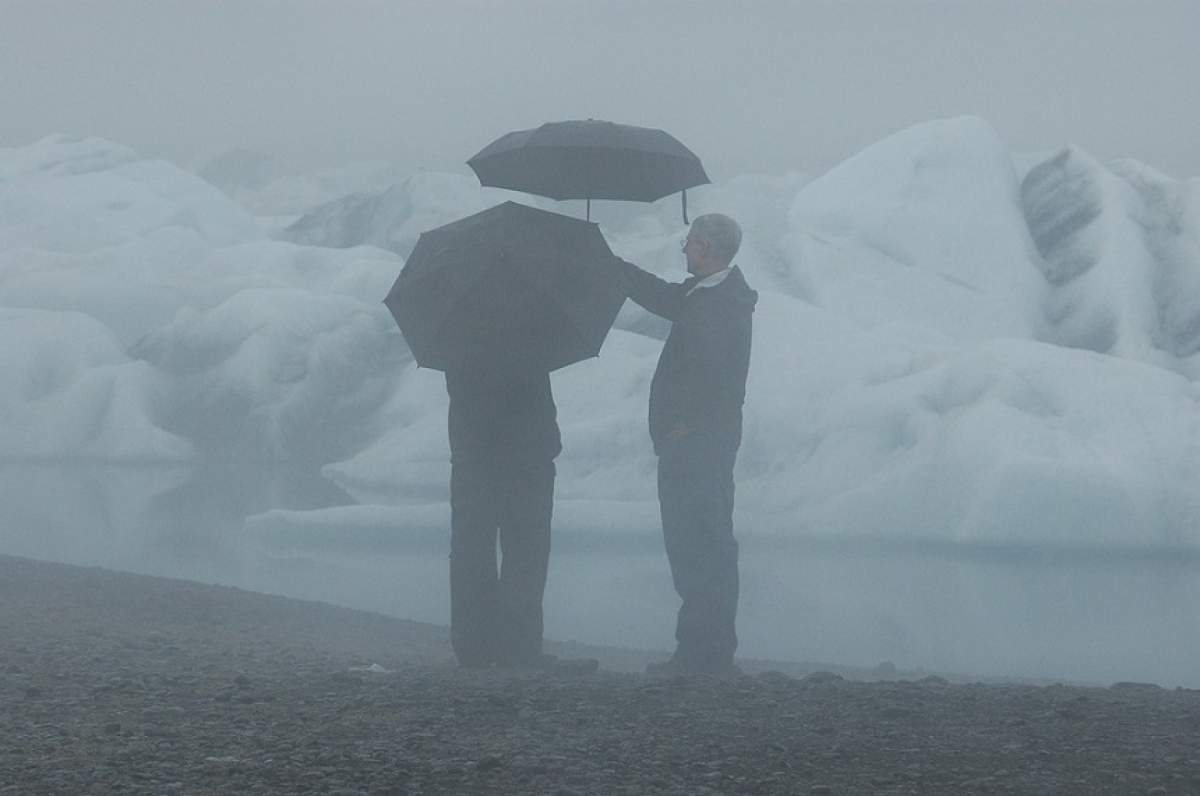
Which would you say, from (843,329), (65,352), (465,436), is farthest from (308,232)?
(465,436)

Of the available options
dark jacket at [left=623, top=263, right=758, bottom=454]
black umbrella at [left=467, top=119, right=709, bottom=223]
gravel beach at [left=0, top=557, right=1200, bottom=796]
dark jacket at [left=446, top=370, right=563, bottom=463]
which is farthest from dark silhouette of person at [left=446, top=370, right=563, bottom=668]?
black umbrella at [left=467, top=119, right=709, bottom=223]

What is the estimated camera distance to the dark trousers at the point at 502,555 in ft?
15.6

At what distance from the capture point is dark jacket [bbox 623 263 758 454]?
467 centimetres

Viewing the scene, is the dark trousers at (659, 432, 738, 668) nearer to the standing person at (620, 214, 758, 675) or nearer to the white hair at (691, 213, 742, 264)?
the standing person at (620, 214, 758, 675)

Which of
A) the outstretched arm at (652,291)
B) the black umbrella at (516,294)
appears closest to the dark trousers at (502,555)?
the black umbrella at (516,294)

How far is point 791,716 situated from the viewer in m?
3.48

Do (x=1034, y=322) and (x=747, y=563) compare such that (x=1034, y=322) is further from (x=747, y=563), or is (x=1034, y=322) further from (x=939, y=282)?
(x=747, y=563)

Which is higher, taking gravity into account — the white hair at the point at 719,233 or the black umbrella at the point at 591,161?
the black umbrella at the point at 591,161

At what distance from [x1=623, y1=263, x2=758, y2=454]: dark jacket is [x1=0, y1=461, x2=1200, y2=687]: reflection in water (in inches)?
133

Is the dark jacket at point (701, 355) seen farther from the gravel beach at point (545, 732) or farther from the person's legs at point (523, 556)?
the gravel beach at point (545, 732)

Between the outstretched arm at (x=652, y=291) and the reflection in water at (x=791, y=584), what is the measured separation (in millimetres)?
3576

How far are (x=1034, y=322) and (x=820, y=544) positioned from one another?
536 cm

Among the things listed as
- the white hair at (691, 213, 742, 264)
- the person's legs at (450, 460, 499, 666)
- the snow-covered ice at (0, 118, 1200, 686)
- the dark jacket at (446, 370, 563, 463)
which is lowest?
the person's legs at (450, 460, 499, 666)

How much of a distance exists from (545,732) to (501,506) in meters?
1.63
